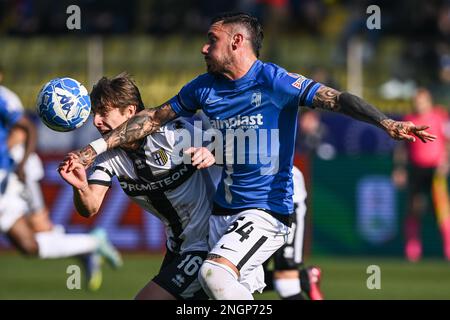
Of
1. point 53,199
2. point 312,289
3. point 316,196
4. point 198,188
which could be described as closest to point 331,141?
point 316,196

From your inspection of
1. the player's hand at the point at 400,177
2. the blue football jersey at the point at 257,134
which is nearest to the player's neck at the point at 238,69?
the blue football jersey at the point at 257,134

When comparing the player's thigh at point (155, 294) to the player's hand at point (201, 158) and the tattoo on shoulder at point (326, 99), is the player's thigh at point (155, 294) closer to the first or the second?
the player's hand at point (201, 158)

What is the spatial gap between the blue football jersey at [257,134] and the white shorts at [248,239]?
9cm

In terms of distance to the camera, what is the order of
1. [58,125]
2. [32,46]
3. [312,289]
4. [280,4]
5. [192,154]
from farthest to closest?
[32,46] → [280,4] → [312,289] → [58,125] → [192,154]

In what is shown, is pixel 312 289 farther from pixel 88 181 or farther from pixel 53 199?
pixel 53 199

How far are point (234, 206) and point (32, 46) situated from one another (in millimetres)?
14872

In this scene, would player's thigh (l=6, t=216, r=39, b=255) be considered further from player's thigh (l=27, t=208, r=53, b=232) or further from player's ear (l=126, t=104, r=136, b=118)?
player's ear (l=126, t=104, r=136, b=118)

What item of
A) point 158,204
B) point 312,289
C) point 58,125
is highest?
point 58,125

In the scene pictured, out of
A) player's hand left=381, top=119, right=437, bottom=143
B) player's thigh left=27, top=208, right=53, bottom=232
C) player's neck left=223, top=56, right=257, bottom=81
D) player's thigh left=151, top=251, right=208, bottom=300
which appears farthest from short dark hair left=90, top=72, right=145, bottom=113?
player's thigh left=27, top=208, right=53, bottom=232

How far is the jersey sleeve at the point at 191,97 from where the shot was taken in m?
6.68

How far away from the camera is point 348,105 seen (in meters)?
6.13

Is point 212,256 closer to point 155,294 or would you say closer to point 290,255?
point 155,294

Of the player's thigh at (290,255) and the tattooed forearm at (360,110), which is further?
the player's thigh at (290,255)

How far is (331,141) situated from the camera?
1555 centimetres
